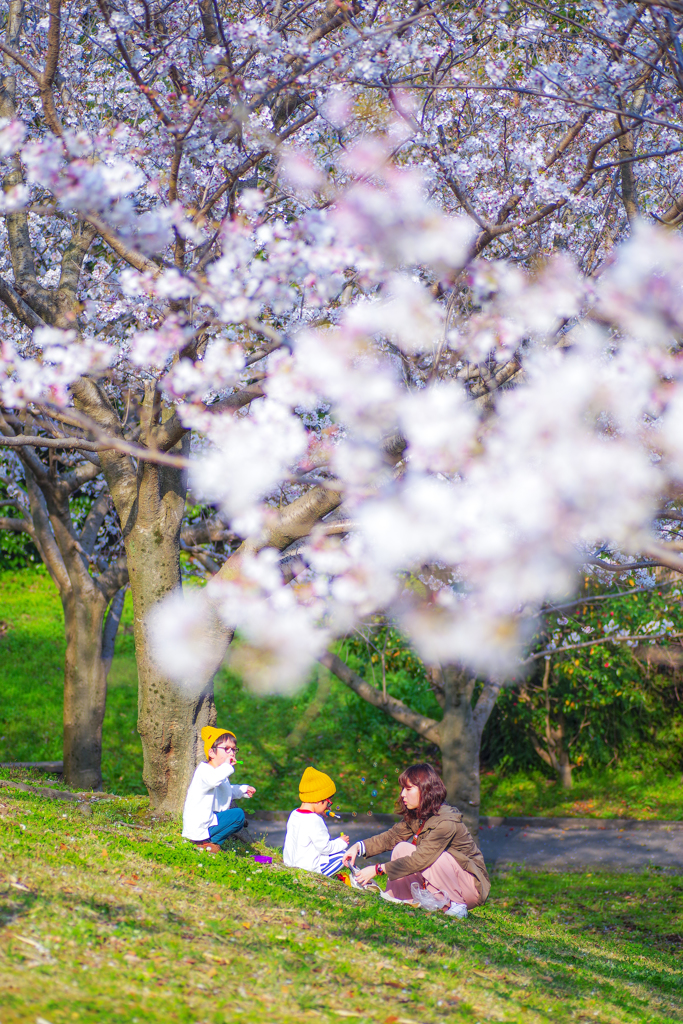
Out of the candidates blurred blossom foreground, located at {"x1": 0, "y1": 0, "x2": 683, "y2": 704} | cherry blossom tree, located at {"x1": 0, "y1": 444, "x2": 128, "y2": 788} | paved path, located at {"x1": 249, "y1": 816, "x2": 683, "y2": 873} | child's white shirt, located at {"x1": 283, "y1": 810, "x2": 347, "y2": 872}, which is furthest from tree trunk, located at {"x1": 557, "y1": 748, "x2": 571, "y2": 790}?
child's white shirt, located at {"x1": 283, "y1": 810, "x2": 347, "y2": 872}

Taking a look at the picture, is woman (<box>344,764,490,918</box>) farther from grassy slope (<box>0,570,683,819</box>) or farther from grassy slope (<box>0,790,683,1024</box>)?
grassy slope (<box>0,570,683,819</box>)

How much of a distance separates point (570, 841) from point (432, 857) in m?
5.79

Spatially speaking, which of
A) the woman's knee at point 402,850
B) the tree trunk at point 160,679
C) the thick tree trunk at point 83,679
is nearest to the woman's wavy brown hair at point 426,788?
the woman's knee at point 402,850

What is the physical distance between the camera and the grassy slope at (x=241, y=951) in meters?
2.99

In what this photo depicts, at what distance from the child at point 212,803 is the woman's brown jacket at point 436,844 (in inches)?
37.2

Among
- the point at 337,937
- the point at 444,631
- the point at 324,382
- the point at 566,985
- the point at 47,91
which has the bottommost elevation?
the point at 566,985

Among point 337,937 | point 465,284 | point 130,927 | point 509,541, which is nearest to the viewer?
point 509,541

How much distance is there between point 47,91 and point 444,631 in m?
4.55

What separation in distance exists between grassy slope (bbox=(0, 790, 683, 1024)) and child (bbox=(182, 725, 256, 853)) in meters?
0.16

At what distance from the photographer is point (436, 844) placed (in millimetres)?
5379

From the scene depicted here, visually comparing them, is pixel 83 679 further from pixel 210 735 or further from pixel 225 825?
pixel 225 825

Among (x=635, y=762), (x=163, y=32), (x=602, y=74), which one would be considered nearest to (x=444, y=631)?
(x=602, y=74)

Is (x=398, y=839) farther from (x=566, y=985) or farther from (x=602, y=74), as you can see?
(x=602, y=74)

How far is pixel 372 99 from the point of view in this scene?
675cm
